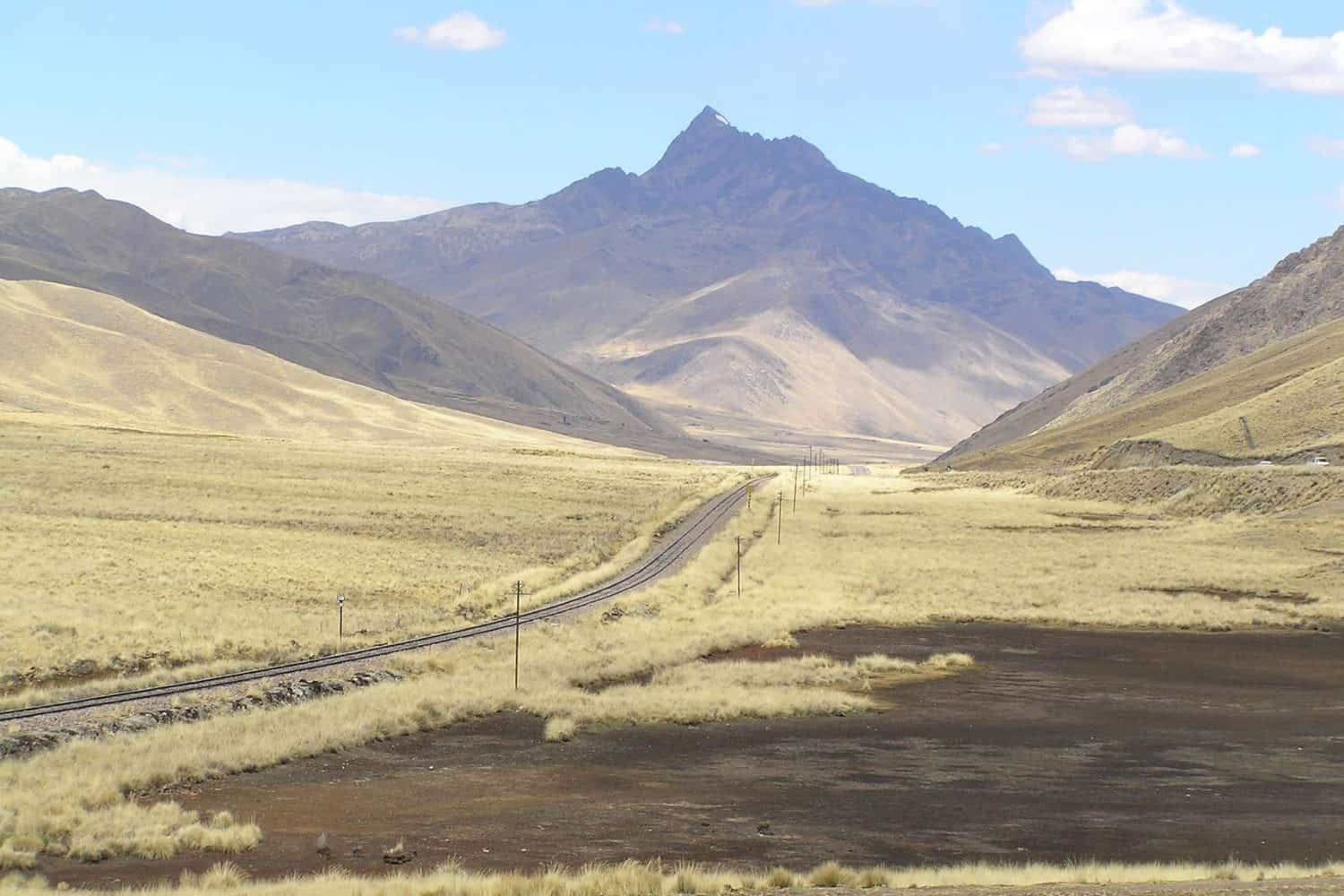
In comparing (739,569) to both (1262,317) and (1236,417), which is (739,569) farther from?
(1262,317)

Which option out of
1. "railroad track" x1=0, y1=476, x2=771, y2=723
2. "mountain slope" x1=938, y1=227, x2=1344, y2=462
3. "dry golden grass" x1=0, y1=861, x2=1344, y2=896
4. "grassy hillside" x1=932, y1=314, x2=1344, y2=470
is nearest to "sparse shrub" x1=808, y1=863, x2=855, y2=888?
"dry golden grass" x1=0, y1=861, x2=1344, y2=896

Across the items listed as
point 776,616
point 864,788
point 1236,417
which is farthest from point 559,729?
point 1236,417

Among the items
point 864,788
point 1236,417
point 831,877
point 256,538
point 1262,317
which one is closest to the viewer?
point 831,877

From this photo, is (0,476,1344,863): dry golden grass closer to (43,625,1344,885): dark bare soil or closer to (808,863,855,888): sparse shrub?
(43,625,1344,885): dark bare soil

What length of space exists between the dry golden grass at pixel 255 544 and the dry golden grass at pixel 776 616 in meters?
6.01

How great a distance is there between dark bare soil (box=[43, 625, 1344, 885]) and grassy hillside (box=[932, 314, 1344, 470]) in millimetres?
73225

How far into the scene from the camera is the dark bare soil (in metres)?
20.8

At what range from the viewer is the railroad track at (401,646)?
29.8 m

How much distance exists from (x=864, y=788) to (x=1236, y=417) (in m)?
98.1

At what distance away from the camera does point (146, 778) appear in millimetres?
23906

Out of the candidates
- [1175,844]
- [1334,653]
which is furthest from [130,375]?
[1175,844]

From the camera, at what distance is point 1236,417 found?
113 metres

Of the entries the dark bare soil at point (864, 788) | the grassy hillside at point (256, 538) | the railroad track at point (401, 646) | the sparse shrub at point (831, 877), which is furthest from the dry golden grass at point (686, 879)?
the grassy hillside at point (256, 538)

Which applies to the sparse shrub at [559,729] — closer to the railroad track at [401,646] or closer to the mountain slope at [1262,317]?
the railroad track at [401,646]
